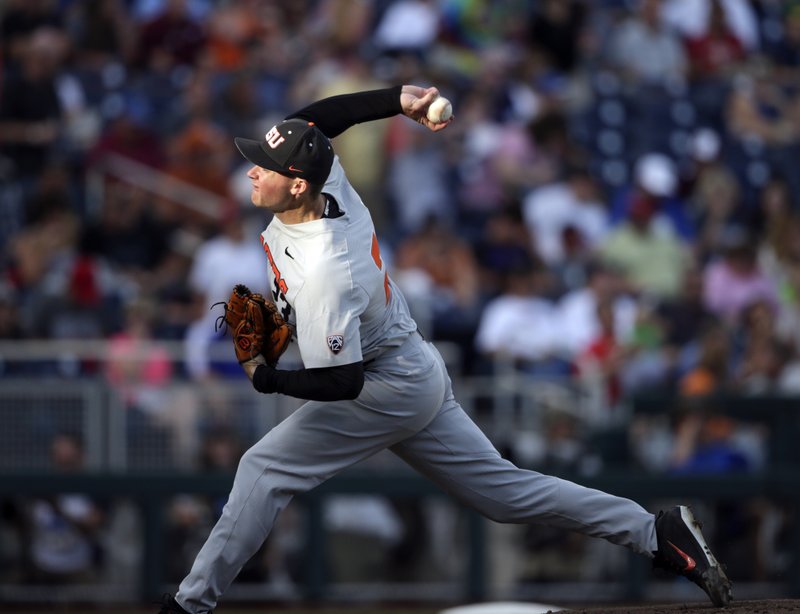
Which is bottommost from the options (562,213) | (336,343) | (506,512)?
(506,512)

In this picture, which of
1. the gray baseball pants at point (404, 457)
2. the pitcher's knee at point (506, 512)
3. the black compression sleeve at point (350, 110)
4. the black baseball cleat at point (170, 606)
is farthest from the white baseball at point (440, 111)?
the black baseball cleat at point (170, 606)

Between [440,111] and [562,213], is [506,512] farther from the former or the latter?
[562,213]

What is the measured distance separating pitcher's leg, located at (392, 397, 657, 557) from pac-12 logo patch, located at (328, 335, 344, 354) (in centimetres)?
63

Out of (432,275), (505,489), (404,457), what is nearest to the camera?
(505,489)

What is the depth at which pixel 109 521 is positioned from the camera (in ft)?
31.3

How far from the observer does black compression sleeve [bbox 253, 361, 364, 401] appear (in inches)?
199

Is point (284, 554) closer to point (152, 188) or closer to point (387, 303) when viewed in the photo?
point (152, 188)

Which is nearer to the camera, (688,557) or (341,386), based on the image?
(341,386)

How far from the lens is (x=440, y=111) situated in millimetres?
5324

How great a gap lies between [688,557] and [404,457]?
1124 millimetres

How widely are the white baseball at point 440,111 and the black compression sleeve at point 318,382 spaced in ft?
3.07

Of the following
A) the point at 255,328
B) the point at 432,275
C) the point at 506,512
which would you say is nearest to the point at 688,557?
the point at 506,512

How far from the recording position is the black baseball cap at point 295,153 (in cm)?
514

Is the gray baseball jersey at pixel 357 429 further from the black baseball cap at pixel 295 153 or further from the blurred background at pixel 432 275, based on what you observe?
the blurred background at pixel 432 275
